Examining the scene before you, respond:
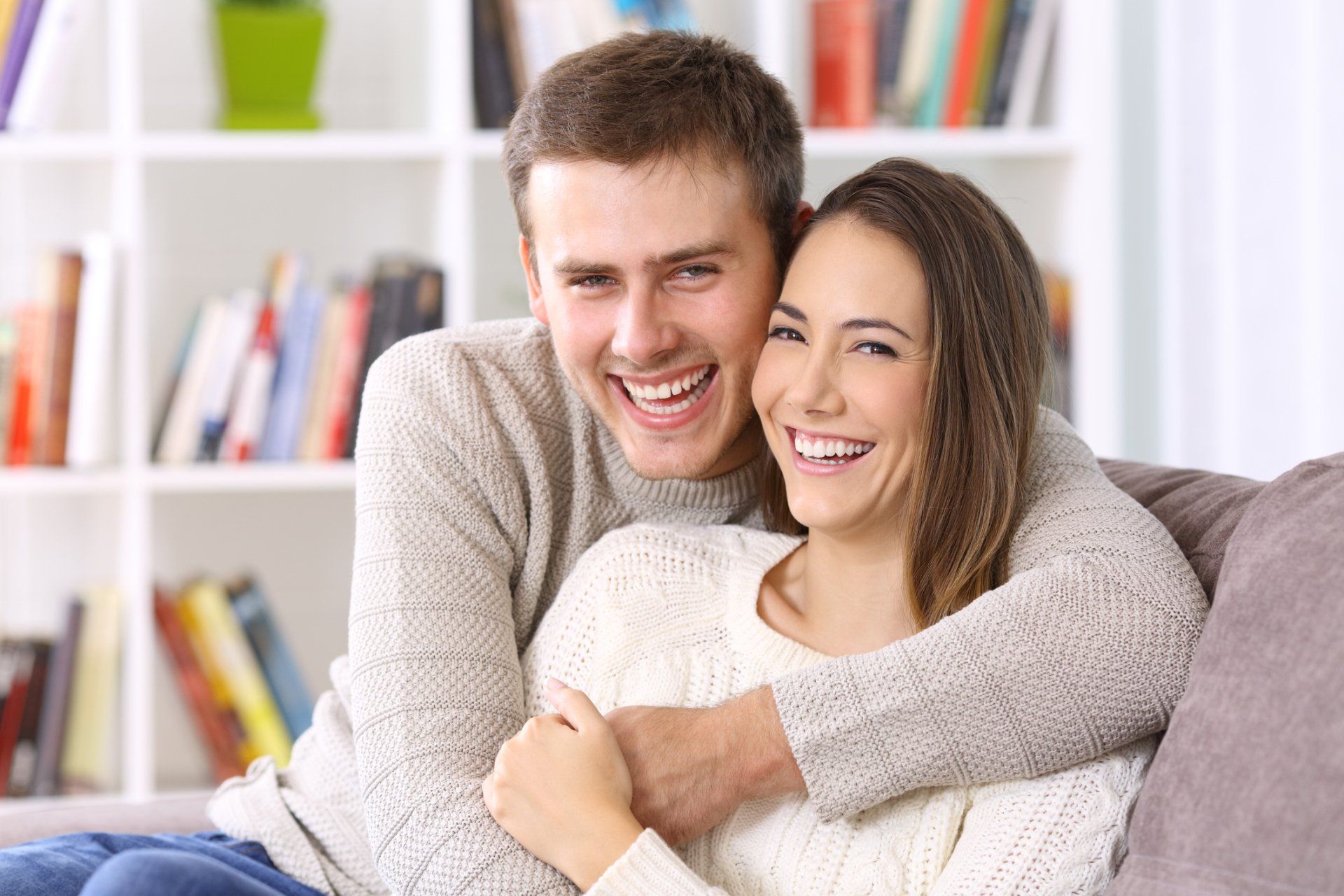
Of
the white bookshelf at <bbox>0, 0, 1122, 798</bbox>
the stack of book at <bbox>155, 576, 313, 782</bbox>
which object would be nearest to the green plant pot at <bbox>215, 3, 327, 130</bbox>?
the white bookshelf at <bbox>0, 0, 1122, 798</bbox>

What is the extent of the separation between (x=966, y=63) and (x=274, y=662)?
5.45 feet

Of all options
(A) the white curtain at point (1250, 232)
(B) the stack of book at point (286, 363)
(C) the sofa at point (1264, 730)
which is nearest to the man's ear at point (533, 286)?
(C) the sofa at point (1264, 730)

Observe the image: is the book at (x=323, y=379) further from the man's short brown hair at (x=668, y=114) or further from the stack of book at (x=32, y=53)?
the man's short brown hair at (x=668, y=114)

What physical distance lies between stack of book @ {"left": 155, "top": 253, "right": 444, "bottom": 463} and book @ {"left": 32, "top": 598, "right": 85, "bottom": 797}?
0.32 m

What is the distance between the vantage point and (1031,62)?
104 inches

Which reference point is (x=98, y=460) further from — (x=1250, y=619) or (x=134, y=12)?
(x=1250, y=619)

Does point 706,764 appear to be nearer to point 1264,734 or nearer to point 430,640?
point 430,640

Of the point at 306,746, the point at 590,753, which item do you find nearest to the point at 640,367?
the point at 590,753

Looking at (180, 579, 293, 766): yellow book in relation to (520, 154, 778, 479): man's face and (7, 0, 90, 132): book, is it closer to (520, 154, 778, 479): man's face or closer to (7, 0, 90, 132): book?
(7, 0, 90, 132): book

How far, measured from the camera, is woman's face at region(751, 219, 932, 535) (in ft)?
4.11

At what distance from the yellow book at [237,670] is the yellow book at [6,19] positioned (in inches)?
38.0

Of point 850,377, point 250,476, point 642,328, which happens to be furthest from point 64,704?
point 850,377

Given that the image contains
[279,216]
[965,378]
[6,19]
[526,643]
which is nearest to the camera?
[965,378]

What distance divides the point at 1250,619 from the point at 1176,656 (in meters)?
0.10
